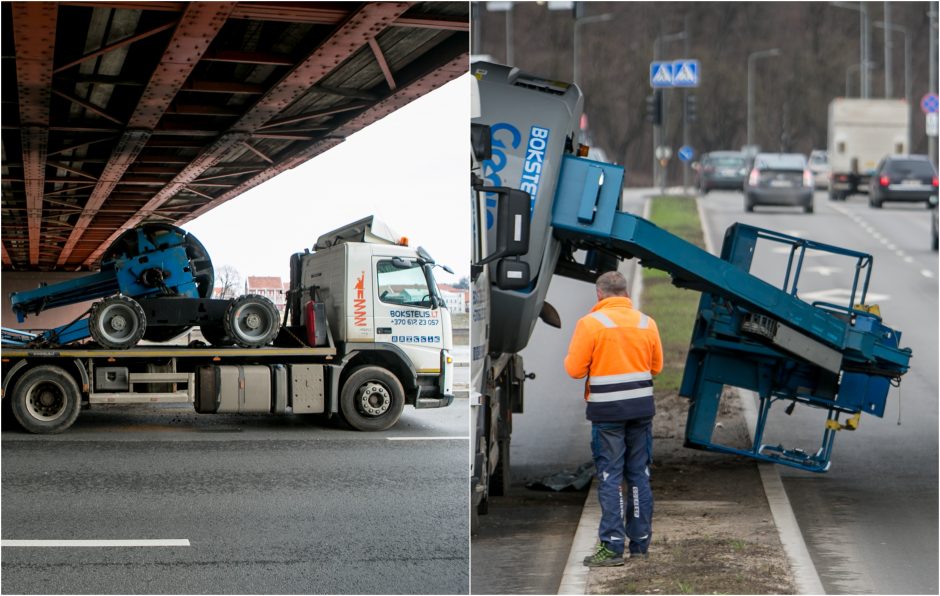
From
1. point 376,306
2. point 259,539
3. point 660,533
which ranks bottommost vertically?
point 660,533

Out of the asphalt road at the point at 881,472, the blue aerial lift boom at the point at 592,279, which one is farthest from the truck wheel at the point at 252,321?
the asphalt road at the point at 881,472

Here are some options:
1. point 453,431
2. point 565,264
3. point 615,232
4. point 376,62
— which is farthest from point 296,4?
point 565,264

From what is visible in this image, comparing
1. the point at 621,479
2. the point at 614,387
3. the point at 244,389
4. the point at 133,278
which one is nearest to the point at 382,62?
the point at 133,278

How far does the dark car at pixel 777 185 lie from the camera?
38.2m

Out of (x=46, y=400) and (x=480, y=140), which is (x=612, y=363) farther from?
(x=46, y=400)

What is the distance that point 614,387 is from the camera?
8.03 metres

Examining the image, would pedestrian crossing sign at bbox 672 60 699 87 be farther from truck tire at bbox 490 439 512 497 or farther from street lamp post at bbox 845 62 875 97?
street lamp post at bbox 845 62 875 97

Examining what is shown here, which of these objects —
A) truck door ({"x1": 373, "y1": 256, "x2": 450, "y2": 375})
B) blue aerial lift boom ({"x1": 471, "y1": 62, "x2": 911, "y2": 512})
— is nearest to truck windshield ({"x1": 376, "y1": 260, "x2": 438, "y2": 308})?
truck door ({"x1": 373, "y1": 256, "x2": 450, "y2": 375})

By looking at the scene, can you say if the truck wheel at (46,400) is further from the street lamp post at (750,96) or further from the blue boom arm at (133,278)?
the street lamp post at (750,96)

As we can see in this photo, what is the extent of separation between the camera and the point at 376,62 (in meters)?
5.64

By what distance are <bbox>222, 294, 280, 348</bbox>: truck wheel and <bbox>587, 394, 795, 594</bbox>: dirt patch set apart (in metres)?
2.63

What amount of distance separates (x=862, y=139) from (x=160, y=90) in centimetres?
4441

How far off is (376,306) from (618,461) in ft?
8.11

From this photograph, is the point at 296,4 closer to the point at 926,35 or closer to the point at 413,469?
the point at 413,469
